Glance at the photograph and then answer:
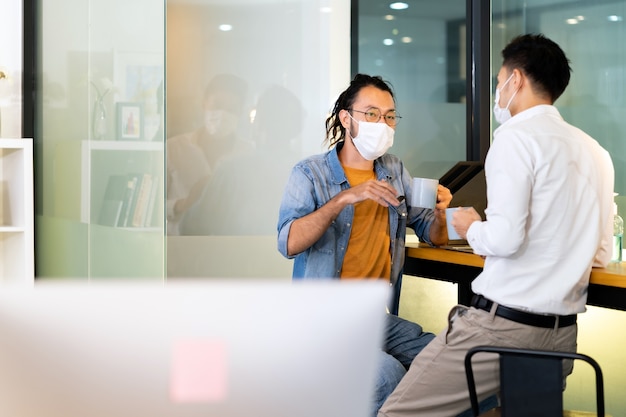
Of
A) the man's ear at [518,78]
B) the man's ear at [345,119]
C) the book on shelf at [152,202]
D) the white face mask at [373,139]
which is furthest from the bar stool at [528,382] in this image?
the book on shelf at [152,202]

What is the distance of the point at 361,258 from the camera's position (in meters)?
2.87

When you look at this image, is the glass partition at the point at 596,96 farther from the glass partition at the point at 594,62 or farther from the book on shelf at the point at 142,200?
the book on shelf at the point at 142,200

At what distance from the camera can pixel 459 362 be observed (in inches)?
92.1

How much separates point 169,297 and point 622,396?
2.86 metres

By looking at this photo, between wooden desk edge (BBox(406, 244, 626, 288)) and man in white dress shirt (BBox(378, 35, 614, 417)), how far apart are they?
69 mm

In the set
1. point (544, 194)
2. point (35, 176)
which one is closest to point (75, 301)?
point (544, 194)

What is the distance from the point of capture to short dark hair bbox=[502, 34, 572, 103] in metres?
2.40

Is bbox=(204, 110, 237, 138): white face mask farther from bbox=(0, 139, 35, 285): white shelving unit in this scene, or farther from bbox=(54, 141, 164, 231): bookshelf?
bbox=(0, 139, 35, 285): white shelving unit

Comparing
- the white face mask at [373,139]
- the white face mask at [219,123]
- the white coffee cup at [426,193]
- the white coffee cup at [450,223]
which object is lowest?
the white coffee cup at [450,223]

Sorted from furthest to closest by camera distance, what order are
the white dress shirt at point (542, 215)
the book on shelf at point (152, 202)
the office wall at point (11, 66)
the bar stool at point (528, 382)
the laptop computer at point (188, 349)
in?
the office wall at point (11, 66)
the book on shelf at point (152, 202)
the white dress shirt at point (542, 215)
the bar stool at point (528, 382)
the laptop computer at point (188, 349)

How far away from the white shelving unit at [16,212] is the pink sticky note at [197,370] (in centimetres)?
343

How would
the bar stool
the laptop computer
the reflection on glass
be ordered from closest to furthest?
the laptop computer, the bar stool, the reflection on glass

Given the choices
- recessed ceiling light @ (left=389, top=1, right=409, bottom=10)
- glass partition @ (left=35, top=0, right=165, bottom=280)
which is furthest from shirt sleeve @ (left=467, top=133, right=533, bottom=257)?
recessed ceiling light @ (left=389, top=1, right=409, bottom=10)

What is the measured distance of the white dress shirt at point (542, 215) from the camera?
2186 mm
